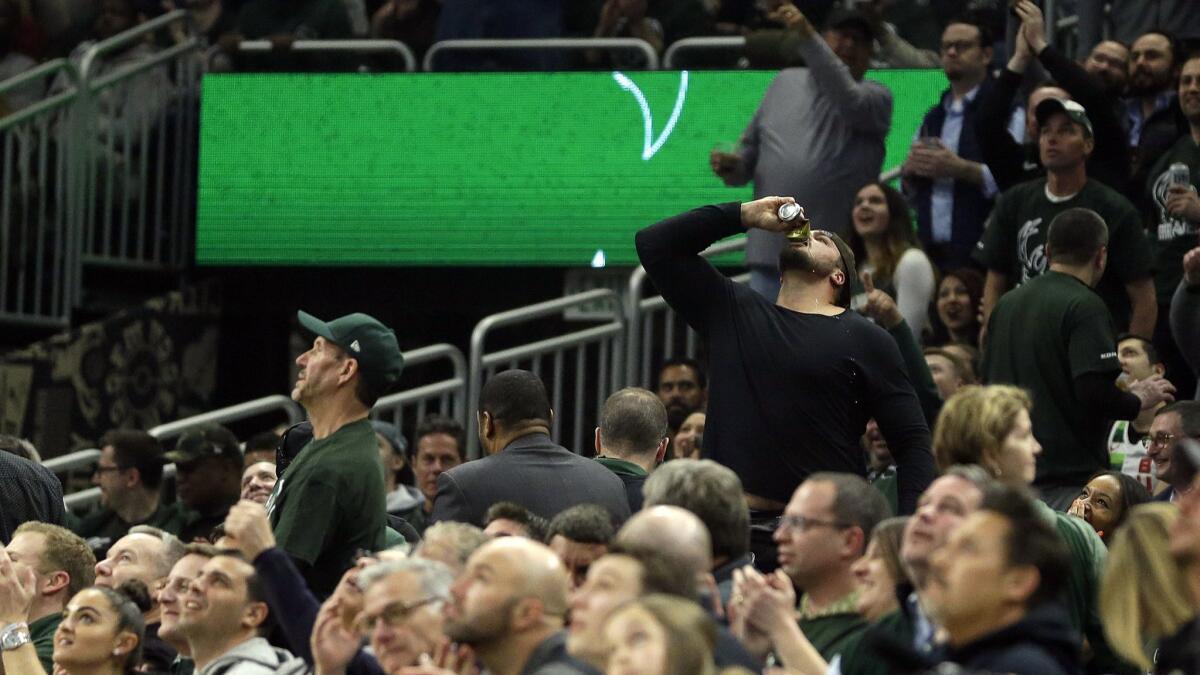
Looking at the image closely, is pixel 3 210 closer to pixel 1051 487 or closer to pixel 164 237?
pixel 164 237

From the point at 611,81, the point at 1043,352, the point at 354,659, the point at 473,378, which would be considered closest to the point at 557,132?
the point at 611,81

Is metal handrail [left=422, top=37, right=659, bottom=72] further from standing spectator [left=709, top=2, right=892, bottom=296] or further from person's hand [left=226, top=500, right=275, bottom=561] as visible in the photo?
person's hand [left=226, top=500, right=275, bottom=561]

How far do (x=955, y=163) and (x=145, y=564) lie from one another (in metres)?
4.87

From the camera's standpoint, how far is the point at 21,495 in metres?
9.05

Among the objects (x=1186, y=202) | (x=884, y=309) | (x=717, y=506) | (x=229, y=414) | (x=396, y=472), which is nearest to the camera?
(x=717, y=506)

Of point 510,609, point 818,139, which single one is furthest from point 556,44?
point 510,609

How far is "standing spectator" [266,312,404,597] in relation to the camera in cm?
699

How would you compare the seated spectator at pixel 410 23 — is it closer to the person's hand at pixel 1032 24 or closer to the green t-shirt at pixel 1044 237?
the person's hand at pixel 1032 24

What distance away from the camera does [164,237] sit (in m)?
14.5

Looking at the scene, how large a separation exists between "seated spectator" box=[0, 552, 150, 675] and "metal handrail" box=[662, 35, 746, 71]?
6.34 meters

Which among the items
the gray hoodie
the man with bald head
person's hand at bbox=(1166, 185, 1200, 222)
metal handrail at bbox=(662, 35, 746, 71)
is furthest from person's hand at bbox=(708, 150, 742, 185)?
the man with bald head

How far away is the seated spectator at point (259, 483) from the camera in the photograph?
970 cm

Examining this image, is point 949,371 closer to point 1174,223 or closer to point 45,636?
point 1174,223

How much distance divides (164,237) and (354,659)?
8.54 metres
